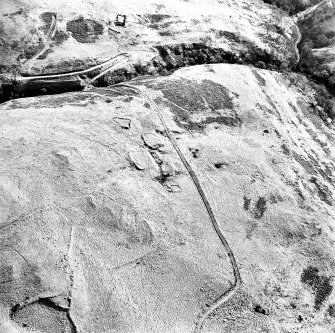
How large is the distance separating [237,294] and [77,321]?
9653 millimetres

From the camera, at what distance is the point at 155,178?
30438mm

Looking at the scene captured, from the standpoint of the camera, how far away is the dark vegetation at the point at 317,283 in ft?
88.6

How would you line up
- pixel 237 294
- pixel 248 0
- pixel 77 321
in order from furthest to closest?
pixel 248 0, pixel 237 294, pixel 77 321

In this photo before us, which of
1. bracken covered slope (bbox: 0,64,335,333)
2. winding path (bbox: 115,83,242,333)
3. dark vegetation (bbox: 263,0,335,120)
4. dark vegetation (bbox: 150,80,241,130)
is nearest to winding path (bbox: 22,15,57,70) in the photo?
bracken covered slope (bbox: 0,64,335,333)

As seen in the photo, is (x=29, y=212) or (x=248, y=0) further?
(x=248, y=0)

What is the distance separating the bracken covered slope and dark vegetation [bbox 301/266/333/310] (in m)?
0.07

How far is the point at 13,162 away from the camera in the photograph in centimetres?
2931

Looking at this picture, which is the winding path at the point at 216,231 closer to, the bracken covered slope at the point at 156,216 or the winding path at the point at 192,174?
the winding path at the point at 192,174

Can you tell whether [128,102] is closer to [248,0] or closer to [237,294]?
[237,294]

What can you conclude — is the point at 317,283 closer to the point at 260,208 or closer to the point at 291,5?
the point at 260,208

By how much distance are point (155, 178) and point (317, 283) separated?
12.7 m

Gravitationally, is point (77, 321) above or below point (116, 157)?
below

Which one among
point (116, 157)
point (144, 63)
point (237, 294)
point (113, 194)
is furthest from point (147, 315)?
point (144, 63)

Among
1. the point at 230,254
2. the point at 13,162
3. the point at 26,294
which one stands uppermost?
the point at 230,254
